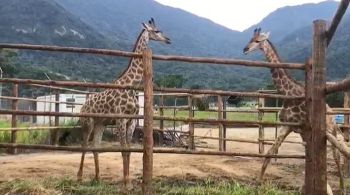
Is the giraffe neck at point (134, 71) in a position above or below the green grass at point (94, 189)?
above

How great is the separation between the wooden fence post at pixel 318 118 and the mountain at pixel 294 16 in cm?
14204

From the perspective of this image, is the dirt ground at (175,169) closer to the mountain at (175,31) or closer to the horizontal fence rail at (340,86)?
the horizontal fence rail at (340,86)

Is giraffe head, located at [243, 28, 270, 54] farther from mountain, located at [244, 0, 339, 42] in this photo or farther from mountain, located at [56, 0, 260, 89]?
mountain, located at [244, 0, 339, 42]

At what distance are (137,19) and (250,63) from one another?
116 metres

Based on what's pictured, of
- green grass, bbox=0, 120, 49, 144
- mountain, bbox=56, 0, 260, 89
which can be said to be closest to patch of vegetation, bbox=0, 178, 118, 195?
green grass, bbox=0, 120, 49, 144

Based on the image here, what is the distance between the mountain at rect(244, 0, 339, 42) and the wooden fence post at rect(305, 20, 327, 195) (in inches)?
5592

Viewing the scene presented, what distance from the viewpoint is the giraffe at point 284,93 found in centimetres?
673

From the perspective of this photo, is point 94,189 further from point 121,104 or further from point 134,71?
point 134,71

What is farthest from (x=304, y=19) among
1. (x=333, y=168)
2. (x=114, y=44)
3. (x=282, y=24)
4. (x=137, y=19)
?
(x=333, y=168)

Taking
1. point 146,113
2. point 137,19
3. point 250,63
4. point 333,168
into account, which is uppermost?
point 137,19

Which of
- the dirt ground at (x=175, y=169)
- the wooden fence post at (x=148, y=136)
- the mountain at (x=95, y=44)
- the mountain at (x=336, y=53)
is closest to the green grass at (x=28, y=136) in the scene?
the dirt ground at (x=175, y=169)

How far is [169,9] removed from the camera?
13888 cm

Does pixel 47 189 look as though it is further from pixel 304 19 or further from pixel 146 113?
pixel 304 19

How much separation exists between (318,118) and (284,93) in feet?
11.3
